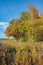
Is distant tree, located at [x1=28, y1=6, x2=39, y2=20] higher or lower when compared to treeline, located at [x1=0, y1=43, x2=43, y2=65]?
higher

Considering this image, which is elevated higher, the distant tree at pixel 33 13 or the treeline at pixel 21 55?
the distant tree at pixel 33 13

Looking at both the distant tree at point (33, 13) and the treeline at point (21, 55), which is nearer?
the treeline at point (21, 55)

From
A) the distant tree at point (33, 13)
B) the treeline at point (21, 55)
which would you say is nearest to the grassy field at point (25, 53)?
the treeline at point (21, 55)

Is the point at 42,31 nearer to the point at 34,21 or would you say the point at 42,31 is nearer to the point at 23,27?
the point at 34,21

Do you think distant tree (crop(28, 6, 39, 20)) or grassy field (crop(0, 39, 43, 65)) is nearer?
grassy field (crop(0, 39, 43, 65))

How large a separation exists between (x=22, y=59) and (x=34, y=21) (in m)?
9.32

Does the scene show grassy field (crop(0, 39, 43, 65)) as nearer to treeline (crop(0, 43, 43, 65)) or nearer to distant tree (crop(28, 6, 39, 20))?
treeline (crop(0, 43, 43, 65))

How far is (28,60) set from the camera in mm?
6645

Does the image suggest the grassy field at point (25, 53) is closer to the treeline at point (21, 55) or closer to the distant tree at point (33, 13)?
the treeline at point (21, 55)

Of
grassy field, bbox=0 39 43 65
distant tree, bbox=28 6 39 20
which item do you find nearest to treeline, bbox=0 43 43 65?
grassy field, bbox=0 39 43 65

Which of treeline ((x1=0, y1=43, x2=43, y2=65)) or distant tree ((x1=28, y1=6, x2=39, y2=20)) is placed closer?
treeline ((x1=0, y1=43, x2=43, y2=65))

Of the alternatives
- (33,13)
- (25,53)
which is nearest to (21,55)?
(25,53)

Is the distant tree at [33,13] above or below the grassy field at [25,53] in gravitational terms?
above

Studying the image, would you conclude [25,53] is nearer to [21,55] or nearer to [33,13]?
[21,55]
